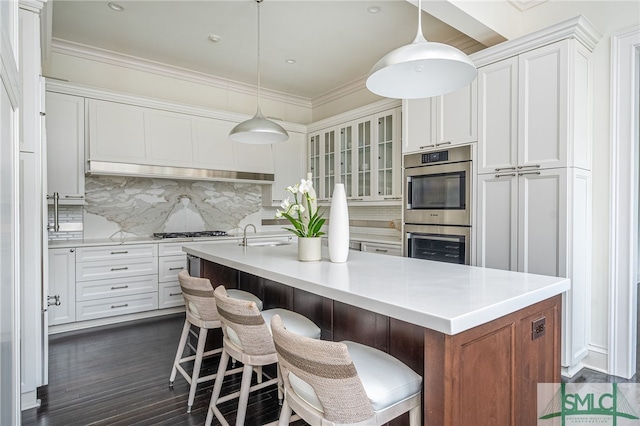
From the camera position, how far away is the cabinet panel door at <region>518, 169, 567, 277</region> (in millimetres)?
2590

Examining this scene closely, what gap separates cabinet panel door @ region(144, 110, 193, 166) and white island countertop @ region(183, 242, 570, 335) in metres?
2.51

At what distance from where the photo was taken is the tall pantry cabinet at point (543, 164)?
2.57m

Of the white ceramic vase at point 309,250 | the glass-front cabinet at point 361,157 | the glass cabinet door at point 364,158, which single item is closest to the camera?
the white ceramic vase at point 309,250

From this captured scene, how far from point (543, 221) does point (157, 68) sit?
14.6 ft

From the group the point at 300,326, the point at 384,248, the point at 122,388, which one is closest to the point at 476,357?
the point at 300,326

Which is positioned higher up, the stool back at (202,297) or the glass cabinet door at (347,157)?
the glass cabinet door at (347,157)

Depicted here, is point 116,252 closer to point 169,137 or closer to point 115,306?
point 115,306

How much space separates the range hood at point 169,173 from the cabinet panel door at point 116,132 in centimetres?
7

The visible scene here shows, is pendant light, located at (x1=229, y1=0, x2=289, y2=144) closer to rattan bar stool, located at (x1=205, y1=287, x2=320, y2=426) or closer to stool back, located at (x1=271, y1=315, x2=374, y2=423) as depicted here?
rattan bar stool, located at (x1=205, y1=287, x2=320, y2=426)

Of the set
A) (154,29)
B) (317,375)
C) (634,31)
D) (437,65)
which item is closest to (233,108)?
(154,29)

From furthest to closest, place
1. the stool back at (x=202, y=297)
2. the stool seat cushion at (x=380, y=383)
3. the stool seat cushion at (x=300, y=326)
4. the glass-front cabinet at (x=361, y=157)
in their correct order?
the glass-front cabinet at (x=361, y=157)
the stool back at (x=202, y=297)
the stool seat cushion at (x=300, y=326)
the stool seat cushion at (x=380, y=383)

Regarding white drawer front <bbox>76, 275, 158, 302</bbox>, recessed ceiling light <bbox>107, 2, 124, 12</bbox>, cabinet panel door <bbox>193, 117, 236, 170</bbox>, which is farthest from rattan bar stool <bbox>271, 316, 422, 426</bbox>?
cabinet panel door <bbox>193, 117, 236, 170</bbox>

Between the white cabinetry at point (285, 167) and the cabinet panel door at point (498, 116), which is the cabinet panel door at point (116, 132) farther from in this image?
the cabinet panel door at point (498, 116)

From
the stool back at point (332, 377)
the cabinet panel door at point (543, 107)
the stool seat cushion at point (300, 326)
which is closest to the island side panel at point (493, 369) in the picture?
the stool back at point (332, 377)
